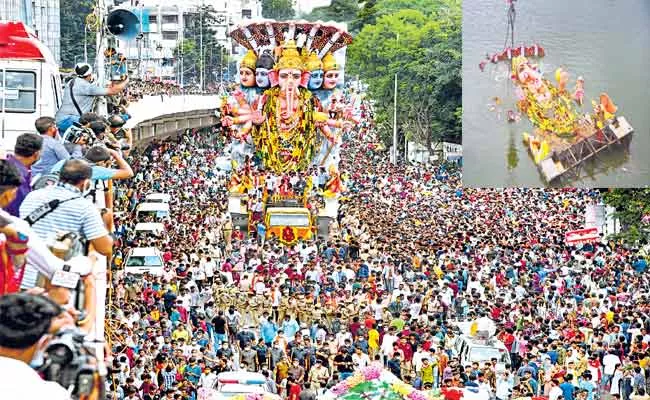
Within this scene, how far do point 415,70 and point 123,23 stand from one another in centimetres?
3494

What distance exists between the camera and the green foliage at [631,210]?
28344mm

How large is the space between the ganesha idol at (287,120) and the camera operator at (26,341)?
27.6 meters

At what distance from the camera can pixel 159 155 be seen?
48.2 m

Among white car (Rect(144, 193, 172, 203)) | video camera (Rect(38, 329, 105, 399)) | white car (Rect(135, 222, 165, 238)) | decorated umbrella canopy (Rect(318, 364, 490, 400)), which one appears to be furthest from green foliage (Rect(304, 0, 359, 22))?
video camera (Rect(38, 329, 105, 399))

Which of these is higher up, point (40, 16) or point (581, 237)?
point (40, 16)

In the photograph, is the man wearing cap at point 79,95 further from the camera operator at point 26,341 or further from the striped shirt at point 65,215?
the camera operator at point 26,341

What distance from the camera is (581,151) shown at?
24312 mm

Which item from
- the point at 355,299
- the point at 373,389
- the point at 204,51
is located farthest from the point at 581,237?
the point at 204,51

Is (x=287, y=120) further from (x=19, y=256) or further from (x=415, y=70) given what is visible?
(x=19, y=256)

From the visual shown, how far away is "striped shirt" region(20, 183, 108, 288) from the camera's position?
23.2ft

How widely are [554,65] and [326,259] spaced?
16.3ft

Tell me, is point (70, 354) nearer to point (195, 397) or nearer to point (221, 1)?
point (195, 397)

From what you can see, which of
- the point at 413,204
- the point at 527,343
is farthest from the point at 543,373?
the point at 413,204

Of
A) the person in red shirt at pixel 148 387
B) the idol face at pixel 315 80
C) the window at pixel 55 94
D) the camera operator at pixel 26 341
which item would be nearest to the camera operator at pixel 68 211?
the camera operator at pixel 26 341
